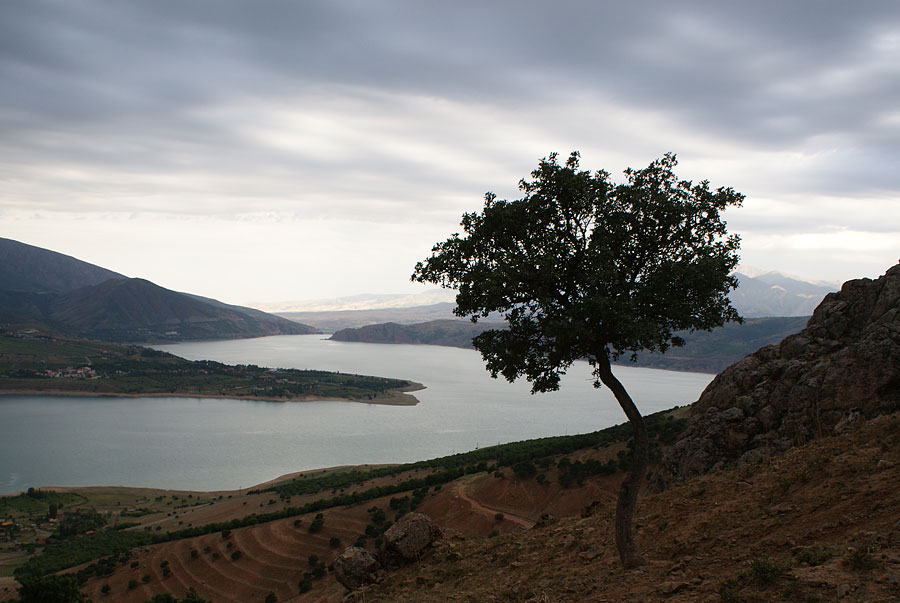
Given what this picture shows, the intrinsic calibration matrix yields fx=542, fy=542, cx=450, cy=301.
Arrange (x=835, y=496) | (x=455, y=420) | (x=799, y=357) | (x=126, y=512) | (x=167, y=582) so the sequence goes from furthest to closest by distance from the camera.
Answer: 1. (x=455, y=420)
2. (x=126, y=512)
3. (x=167, y=582)
4. (x=799, y=357)
5. (x=835, y=496)

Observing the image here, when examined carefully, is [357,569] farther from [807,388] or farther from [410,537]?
[807,388]

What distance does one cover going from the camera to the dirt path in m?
38.1

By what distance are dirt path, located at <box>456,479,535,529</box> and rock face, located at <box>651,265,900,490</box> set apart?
52.6ft

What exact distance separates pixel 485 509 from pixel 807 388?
27156mm

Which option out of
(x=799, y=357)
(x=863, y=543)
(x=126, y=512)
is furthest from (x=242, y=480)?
(x=863, y=543)

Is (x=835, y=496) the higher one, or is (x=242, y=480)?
(x=835, y=496)

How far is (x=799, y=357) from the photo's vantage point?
22.5 m

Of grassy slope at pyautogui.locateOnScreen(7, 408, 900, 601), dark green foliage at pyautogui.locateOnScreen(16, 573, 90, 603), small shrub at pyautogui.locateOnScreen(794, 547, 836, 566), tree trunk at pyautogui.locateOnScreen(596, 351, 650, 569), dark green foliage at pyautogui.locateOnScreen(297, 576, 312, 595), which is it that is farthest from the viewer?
dark green foliage at pyautogui.locateOnScreen(297, 576, 312, 595)

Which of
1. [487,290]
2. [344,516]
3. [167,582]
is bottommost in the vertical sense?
[167,582]

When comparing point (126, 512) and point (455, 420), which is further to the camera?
point (455, 420)

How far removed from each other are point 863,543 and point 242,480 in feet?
345

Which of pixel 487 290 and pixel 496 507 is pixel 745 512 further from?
pixel 496 507

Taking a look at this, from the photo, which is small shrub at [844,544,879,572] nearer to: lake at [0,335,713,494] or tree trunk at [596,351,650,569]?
tree trunk at [596,351,650,569]

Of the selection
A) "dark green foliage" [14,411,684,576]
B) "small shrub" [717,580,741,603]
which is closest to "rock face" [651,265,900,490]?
"small shrub" [717,580,741,603]
